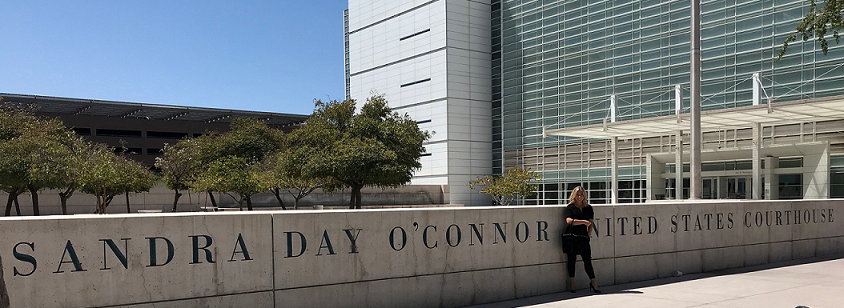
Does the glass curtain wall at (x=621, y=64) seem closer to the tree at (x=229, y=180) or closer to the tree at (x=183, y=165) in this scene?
the tree at (x=229, y=180)

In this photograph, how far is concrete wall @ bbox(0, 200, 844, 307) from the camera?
272 inches

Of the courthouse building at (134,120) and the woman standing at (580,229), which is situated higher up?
the courthouse building at (134,120)

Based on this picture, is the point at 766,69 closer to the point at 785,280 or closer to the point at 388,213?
the point at 785,280

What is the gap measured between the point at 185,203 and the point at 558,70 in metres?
30.3

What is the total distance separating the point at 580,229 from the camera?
1027 centimetres

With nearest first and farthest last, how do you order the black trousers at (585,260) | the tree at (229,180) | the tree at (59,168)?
the black trousers at (585,260) → the tree at (59,168) → the tree at (229,180)

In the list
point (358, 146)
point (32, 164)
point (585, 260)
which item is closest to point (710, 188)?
point (358, 146)

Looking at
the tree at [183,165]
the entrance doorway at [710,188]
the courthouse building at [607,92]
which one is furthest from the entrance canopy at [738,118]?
the tree at [183,165]

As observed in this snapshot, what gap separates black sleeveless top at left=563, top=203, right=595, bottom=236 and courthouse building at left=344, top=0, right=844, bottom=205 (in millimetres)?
22737

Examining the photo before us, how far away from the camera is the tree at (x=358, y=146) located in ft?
100

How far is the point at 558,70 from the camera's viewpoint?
55.7m

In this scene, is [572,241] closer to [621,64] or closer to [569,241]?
[569,241]

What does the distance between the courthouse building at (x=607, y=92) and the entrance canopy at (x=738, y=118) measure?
10 cm

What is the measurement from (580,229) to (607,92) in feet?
143
